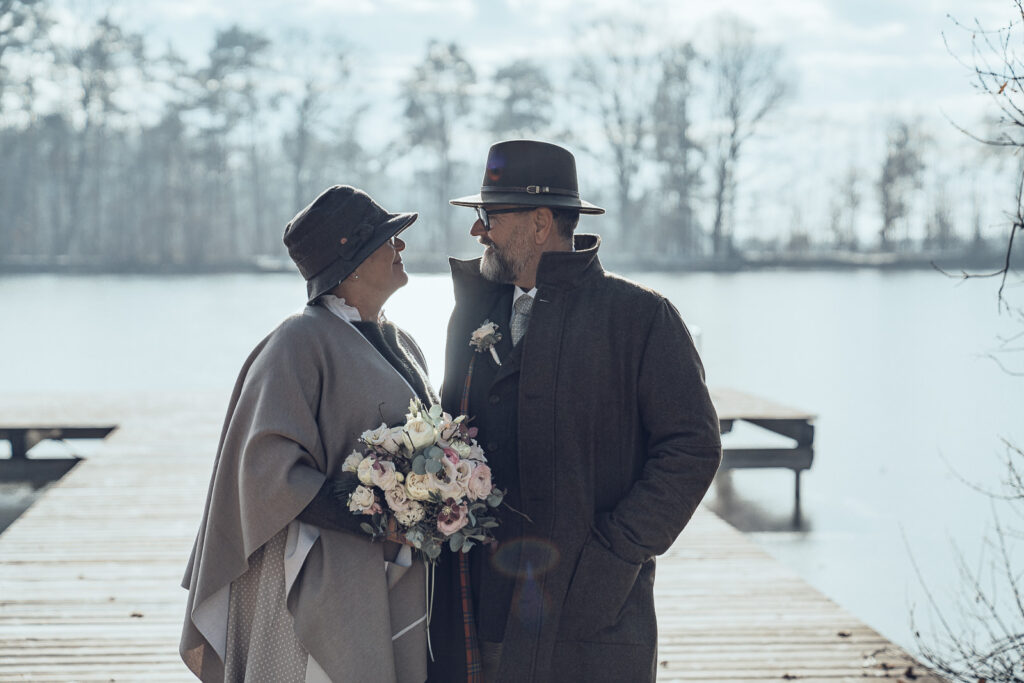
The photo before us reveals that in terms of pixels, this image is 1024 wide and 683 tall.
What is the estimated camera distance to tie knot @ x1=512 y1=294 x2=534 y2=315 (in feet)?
7.69

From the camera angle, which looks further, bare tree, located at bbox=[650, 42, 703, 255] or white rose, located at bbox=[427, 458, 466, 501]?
bare tree, located at bbox=[650, 42, 703, 255]

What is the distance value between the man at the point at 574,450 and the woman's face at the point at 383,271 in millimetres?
235

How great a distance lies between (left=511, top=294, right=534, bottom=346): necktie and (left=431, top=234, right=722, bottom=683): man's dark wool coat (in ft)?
0.28

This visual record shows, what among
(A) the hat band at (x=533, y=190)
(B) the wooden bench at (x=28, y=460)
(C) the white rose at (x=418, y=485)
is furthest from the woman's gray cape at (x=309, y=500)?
(B) the wooden bench at (x=28, y=460)

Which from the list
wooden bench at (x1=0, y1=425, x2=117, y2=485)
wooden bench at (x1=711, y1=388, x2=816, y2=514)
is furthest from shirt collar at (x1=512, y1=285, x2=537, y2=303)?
wooden bench at (x1=0, y1=425, x2=117, y2=485)

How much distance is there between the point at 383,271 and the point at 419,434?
464 mm

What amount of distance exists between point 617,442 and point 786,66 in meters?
38.1

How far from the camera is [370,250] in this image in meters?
2.30

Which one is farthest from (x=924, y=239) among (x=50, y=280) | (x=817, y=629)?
(x=817, y=629)

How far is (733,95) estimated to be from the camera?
124ft

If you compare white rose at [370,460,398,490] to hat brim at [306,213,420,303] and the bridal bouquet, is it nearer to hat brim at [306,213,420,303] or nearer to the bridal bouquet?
the bridal bouquet

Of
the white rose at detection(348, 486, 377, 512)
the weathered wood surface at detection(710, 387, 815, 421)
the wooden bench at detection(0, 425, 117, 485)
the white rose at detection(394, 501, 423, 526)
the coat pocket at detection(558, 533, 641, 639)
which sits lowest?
the wooden bench at detection(0, 425, 117, 485)

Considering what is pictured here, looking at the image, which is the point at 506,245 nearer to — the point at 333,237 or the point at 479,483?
the point at 333,237

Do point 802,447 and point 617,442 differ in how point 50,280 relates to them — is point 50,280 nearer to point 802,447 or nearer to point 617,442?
point 802,447
